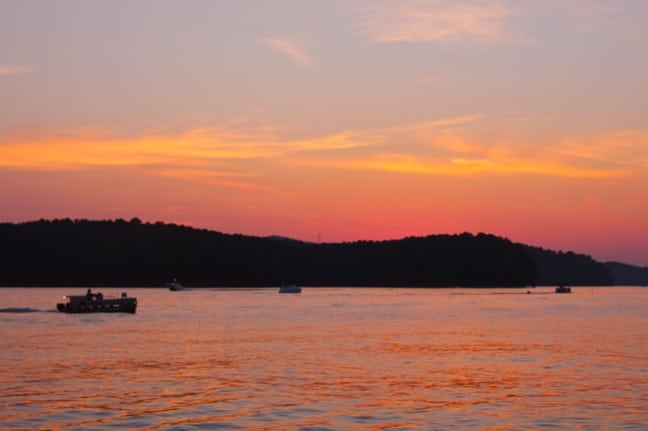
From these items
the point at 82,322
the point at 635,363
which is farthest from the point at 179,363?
the point at 82,322

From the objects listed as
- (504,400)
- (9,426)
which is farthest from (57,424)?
(504,400)

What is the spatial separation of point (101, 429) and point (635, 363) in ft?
140

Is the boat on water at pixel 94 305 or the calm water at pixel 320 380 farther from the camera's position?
the boat on water at pixel 94 305

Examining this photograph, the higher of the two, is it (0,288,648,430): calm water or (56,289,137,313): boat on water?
(56,289,137,313): boat on water

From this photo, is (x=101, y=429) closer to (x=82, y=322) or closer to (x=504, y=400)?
(x=504, y=400)

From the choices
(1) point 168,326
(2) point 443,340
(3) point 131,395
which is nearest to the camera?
(3) point 131,395

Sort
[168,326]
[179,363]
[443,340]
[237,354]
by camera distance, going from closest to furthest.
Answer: [179,363], [237,354], [443,340], [168,326]

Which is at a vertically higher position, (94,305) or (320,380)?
(94,305)

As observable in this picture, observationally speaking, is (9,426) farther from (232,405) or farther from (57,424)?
(232,405)

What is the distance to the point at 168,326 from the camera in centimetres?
11431

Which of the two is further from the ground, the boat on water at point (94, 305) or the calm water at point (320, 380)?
the boat on water at point (94, 305)

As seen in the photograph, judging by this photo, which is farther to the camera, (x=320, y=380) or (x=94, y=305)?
(x=94, y=305)

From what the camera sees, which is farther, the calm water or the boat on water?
the boat on water

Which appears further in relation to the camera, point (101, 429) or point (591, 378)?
A: point (591, 378)
